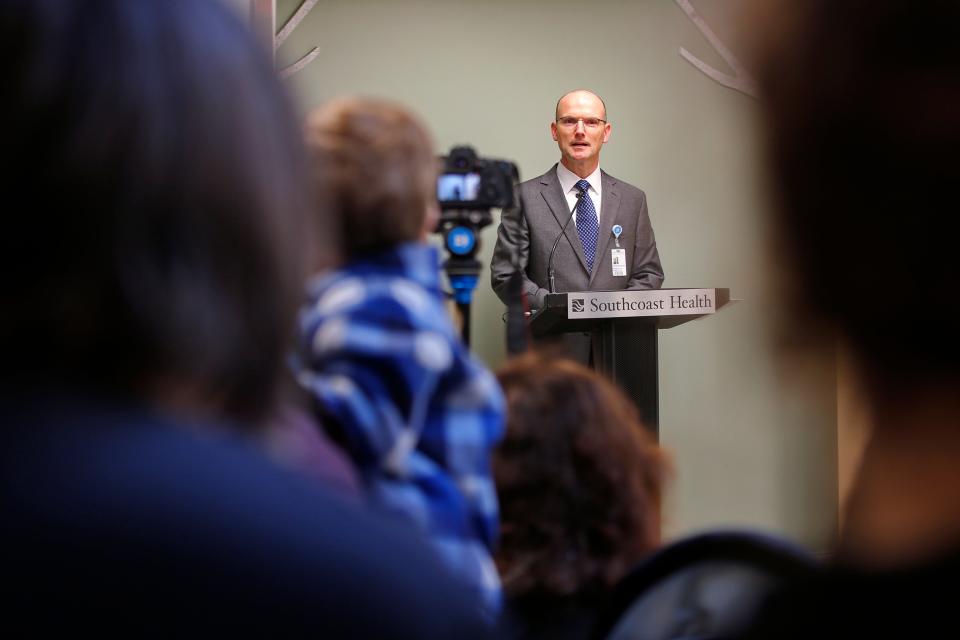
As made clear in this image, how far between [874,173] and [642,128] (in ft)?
14.7

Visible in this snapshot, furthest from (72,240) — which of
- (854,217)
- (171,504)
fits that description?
(854,217)

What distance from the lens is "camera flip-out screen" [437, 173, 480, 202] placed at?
5.70 feet

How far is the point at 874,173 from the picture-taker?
0.49 m

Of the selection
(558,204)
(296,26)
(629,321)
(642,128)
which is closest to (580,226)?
(558,204)

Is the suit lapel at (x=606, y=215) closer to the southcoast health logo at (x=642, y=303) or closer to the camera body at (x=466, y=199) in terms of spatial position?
the southcoast health logo at (x=642, y=303)

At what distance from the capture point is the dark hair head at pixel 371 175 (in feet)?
4.20

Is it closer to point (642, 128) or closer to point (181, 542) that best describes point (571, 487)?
point (181, 542)

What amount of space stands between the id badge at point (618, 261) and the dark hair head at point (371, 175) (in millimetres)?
2683

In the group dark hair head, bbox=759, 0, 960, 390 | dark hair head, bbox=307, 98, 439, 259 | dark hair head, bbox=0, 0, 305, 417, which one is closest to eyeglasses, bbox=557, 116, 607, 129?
dark hair head, bbox=307, 98, 439, 259

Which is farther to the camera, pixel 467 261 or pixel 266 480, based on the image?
pixel 467 261

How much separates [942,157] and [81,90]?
39 centimetres

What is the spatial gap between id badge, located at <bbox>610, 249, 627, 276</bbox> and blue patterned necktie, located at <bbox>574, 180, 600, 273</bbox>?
7 centimetres

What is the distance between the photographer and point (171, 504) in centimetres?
38

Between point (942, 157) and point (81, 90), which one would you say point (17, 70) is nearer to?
point (81, 90)
